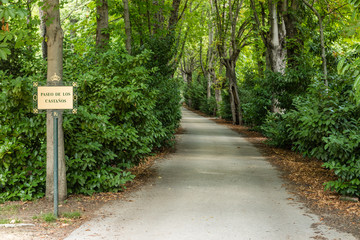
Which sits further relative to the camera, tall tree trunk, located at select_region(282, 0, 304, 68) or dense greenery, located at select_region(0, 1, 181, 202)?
tall tree trunk, located at select_region(282, 0, 304, 68)

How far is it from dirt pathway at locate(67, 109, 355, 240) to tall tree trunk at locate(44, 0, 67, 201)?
3.63 ft

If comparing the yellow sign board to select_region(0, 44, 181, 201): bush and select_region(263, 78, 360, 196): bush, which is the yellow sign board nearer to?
select_region(0, 44, 181, 201): bush

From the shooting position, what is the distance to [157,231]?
6488 mm

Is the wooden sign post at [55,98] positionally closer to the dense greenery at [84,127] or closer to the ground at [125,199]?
the dense greenery at [84,127]

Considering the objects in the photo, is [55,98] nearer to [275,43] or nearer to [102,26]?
[102,26]

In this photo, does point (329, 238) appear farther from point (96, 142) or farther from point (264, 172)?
point (264, 172)

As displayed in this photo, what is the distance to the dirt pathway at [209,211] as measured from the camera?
21.0 ft

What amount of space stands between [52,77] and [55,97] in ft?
2.44

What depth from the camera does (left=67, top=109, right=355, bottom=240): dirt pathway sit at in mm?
6406

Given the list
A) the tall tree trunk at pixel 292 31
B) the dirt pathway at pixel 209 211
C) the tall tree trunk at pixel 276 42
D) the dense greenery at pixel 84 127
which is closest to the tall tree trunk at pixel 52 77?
the dense greenery at pixel 84 127

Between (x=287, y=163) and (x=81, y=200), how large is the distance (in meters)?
7.81

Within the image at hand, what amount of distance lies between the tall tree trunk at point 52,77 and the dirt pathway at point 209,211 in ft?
3.63

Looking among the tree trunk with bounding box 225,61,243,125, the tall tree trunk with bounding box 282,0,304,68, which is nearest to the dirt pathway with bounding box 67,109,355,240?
the tall tree trunk with bounding box 282,0,304,68

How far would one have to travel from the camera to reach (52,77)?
7910mm
